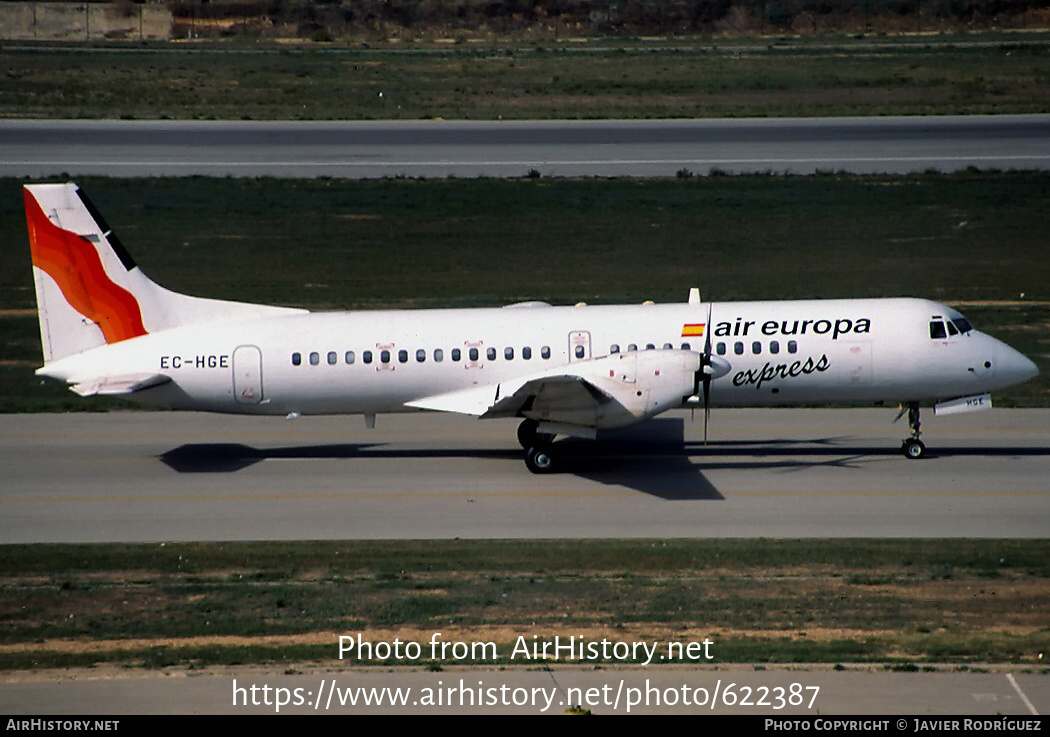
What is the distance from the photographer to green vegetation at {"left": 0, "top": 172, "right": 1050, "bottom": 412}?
41.2 metres

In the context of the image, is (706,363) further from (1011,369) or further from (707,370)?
(1011,369)

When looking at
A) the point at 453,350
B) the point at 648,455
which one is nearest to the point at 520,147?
the point at 648,455

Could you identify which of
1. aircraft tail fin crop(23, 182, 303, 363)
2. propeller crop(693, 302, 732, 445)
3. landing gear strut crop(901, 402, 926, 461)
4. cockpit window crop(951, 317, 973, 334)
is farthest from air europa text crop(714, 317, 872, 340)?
aircraft tail fin crop(23, 182, 303, 363)

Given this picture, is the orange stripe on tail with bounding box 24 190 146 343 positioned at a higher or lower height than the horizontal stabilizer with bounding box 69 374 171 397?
higher

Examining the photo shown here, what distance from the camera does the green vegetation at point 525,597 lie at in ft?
56.0

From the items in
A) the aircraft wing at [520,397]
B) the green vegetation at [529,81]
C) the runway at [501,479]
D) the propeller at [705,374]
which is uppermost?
the green vegetation at [529,81]

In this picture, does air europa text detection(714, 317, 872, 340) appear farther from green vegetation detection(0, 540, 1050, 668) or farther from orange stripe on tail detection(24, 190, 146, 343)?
orange stripe on tail detection(24, 190, 146, 343)

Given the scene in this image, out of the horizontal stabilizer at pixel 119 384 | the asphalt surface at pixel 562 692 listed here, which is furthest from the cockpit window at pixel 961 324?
the horizontal stabilizer at pixel 119 384

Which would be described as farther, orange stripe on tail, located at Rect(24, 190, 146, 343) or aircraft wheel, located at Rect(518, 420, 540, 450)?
aircraft wheel, located at Rect(518, 420, 540, 450)

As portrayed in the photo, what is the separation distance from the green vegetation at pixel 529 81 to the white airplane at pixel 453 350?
37.2m

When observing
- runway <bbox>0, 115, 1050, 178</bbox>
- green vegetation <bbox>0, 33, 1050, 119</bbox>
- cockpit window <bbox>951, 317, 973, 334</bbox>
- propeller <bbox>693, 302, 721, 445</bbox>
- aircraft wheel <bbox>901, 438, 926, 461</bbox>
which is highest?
green vegetation <bbox>0, 33, 1050, 119</bbox>

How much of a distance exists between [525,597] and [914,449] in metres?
11.0

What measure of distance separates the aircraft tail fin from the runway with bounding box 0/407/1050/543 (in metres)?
2.71

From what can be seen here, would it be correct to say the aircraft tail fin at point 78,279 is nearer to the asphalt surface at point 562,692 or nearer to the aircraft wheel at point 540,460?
the aircraft wheel at point 540,460
